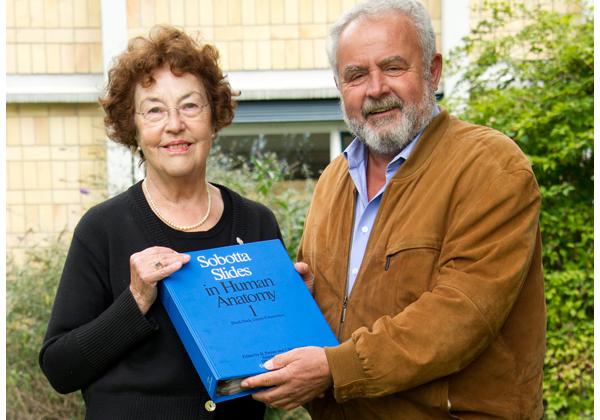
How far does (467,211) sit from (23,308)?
11.8 feet

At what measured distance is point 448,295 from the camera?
8.72 feet

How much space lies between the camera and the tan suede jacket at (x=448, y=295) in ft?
8.72

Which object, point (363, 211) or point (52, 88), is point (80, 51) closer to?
point (52, 88)

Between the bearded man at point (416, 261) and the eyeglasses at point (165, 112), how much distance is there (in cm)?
51

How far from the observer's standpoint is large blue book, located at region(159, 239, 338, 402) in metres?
2.63

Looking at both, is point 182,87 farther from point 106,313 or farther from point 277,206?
point 277,206

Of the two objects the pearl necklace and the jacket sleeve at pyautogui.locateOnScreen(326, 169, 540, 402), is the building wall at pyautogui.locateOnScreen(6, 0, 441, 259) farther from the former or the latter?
the jacket sleeve at pyautogui.locateOnScreen(326, 169, 540, 402)

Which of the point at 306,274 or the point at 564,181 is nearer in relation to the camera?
the point at 306,274

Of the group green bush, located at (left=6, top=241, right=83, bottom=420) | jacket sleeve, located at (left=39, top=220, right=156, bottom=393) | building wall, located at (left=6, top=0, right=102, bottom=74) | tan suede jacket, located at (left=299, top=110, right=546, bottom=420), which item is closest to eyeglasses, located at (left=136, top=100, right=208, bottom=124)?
jacket sleeve, located at (left=39, top=220, right=156, bottom=393)

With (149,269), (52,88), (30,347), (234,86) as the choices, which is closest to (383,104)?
(149,269)

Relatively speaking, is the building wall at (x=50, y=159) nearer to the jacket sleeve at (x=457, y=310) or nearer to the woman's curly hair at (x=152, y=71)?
the woman's curly hair at (x=152, y=71)

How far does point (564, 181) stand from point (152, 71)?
3.63 meters

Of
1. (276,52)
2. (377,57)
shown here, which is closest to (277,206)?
(276,52)

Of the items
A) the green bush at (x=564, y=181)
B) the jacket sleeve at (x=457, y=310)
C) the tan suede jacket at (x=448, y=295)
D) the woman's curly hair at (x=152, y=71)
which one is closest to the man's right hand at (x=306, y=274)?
the tan suede jacket at (x=448, y=295)
